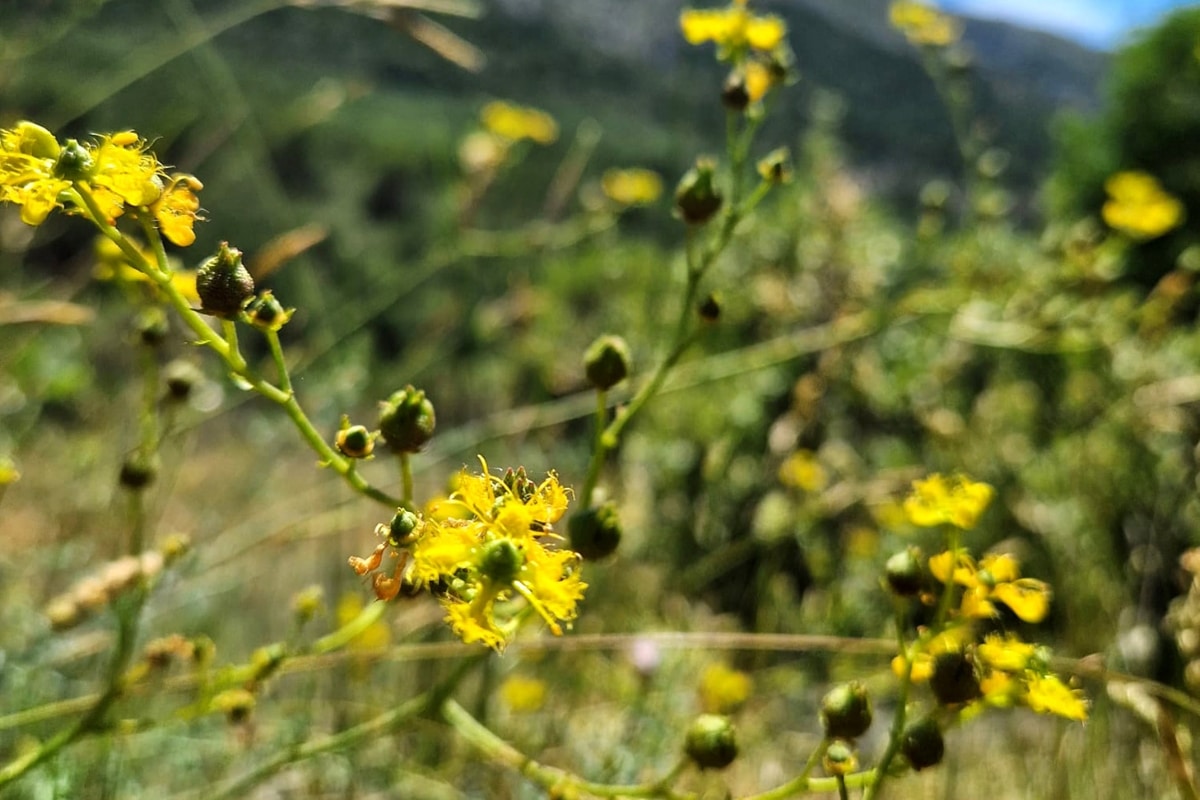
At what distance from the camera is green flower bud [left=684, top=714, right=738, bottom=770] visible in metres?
0.80

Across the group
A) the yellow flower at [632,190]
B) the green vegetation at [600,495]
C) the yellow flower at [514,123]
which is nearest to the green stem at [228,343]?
the green vegetation at [600,495]

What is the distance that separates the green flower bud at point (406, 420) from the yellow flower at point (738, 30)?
76cm

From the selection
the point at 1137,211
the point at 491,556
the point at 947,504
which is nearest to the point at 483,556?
the point at 491,556

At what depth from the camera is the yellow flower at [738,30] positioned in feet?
4.01

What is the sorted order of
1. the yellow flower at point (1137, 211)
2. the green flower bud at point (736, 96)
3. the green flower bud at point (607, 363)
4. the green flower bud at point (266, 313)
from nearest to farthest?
the green flower bud at point (266, 313) < the green flower bud at point (607, 363) < the green flower bud at point (736, 96) < the yellow flower at point (1137, 211)

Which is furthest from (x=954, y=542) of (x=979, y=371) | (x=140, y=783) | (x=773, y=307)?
(x=979, y=371)

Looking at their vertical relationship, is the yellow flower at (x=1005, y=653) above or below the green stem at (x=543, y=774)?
above

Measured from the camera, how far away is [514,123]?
2.34 meters

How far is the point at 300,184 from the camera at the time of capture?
45.8 feet

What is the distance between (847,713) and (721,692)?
104cm

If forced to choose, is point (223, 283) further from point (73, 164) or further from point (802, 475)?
point (802, 475)

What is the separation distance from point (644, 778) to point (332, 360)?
4.64 ft

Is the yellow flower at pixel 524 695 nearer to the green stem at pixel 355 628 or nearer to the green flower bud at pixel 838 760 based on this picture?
the green stem at pixel 355 628

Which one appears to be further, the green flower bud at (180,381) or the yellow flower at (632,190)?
the yellow flower at (632,190)
